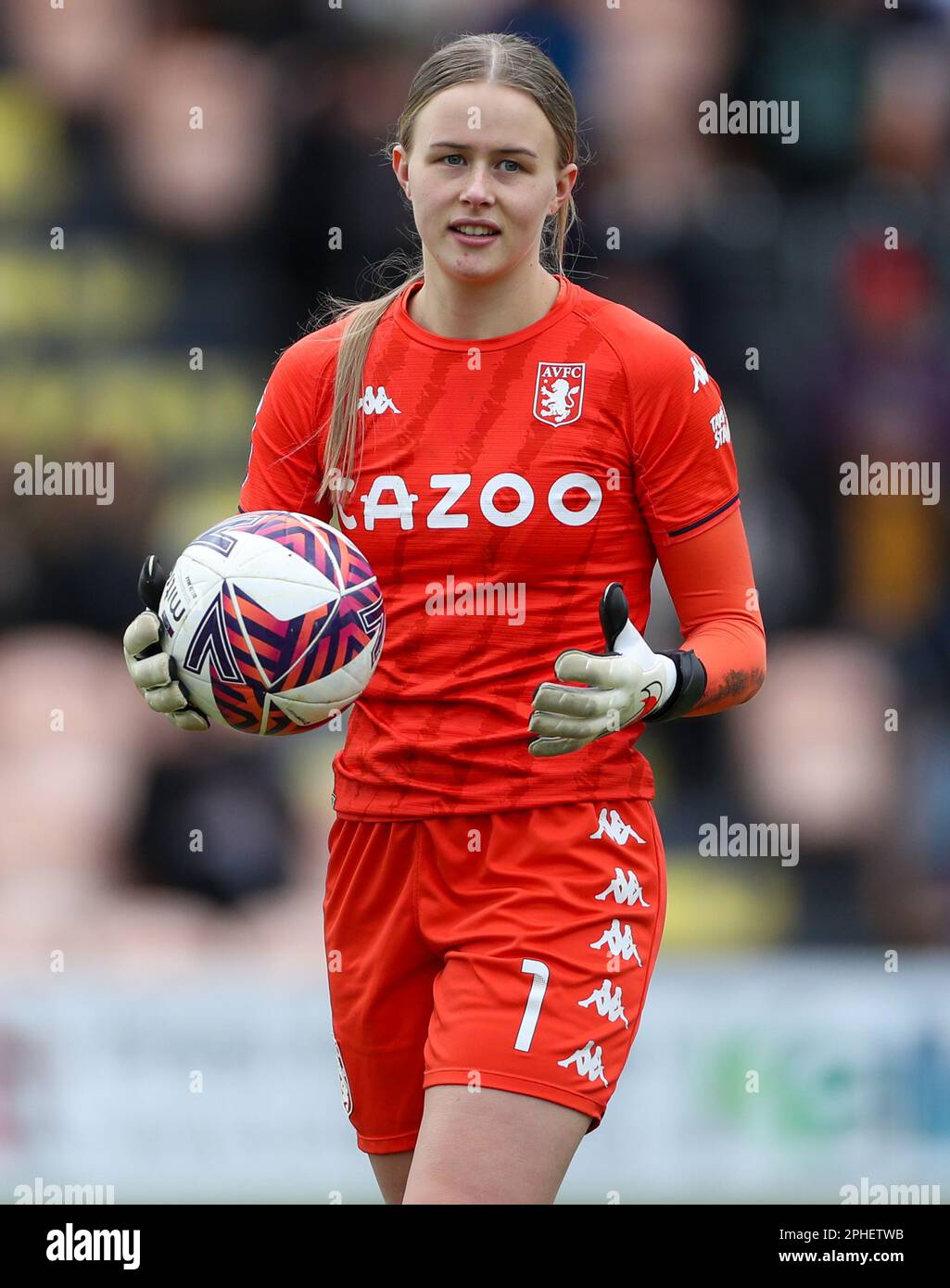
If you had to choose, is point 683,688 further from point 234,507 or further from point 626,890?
point 234,507

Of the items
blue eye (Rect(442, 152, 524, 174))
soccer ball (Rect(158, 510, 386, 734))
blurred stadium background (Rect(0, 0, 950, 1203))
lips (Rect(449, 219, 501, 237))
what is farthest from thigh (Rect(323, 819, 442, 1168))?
blurred stadium background (Rect(0, 0, 950, 1203))

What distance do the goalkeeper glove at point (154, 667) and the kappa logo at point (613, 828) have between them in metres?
0.69

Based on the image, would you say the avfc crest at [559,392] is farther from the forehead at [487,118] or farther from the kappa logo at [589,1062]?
the kappa logo at [589,1062]

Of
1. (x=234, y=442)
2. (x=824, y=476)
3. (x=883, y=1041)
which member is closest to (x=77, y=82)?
(x=234, y=442)

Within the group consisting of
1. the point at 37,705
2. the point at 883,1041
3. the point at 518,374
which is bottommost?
the point at 883,1041

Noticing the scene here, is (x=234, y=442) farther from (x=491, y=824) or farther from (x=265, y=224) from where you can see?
(x=491, y=824)

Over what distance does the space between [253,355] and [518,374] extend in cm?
413

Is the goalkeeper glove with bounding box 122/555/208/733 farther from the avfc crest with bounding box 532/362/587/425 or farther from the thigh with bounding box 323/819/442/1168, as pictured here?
the avfc crest with bounding box 532/362/587/425

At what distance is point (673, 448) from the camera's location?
124 inches

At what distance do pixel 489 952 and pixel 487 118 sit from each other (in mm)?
1393

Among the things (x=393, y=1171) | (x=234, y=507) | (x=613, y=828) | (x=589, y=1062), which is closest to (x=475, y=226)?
(x=613, y=828)

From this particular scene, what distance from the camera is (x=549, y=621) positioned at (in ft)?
10.2

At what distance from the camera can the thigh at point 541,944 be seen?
2902 millimetres

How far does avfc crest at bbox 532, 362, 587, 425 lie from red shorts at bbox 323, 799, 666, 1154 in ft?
2.19
